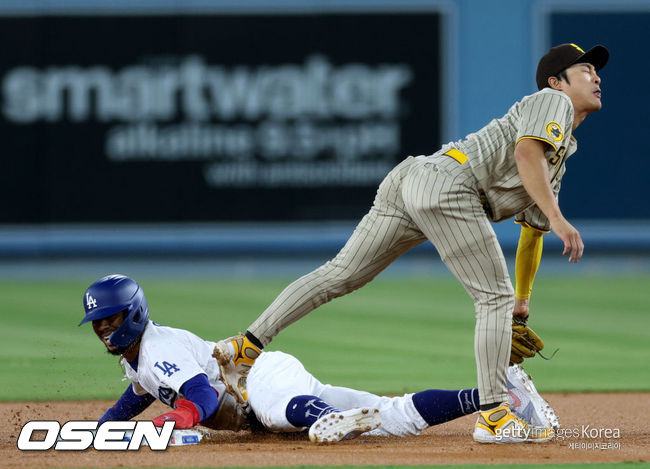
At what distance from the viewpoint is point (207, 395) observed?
186 inches

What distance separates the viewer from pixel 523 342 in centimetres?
543

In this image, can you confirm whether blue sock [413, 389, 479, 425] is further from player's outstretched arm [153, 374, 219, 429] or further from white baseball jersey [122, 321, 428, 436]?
player's outstretched arm [153, 374, 219, 429]

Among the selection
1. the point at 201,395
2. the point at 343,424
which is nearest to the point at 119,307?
the point at 201,395

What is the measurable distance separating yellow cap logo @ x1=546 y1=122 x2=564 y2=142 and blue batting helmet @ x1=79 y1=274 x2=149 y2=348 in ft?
6.14

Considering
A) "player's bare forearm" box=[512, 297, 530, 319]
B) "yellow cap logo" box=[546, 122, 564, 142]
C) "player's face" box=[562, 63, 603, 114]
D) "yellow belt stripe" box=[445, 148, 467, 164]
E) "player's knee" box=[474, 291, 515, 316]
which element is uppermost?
"player's face" box=[562, 63, 603, 114]

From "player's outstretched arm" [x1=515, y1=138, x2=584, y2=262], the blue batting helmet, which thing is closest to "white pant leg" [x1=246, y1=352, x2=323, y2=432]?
the blue batting helmet

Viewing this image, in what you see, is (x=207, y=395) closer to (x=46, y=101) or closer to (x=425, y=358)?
(x=425, y=358)

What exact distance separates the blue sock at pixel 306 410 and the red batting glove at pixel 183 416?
0.49m

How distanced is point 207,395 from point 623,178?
1175cm

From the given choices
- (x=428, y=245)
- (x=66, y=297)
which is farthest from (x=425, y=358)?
(x=428, y=245)

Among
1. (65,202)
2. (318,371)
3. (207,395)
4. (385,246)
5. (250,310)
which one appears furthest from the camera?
(65,202)

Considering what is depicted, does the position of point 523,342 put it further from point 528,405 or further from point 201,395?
point 201,395

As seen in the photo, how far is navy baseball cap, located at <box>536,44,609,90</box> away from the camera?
491 centimetres

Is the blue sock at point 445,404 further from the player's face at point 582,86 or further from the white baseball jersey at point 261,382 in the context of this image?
the player's face at point 582,86
